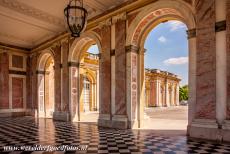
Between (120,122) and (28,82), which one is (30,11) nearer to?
(120,122)

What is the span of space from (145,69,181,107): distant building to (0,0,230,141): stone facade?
69.0 feet

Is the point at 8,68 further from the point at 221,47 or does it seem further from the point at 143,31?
the point at 221,47

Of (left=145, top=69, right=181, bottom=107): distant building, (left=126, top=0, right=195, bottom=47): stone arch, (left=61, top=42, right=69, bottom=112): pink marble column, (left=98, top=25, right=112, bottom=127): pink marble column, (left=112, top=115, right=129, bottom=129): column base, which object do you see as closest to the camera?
(left=126, top=0, right=195, bottom=47): stone arch

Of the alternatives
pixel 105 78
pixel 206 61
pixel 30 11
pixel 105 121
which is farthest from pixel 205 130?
pixel 30 11

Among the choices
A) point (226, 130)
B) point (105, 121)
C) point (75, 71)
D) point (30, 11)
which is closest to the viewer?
point (226, 130)

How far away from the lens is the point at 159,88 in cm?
3622

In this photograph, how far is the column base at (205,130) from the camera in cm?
683

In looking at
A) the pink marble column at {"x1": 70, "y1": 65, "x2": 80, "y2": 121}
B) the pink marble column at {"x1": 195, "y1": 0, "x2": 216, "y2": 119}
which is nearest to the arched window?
the pink marble column at {"x1": 70, "y1": 65, "x2": 80, "y2": 121}

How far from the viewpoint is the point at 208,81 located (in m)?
7.20

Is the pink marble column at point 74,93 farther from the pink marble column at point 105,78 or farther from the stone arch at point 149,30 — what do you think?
the stone arch at point 149,30

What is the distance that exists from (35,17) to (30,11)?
0.74 m

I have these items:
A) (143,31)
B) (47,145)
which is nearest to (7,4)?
(143,31)

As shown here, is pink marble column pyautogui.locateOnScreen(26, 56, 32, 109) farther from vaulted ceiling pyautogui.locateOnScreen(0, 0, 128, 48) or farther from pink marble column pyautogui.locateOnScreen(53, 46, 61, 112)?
pink marble column pyautogui.locateOnScreen(53, 46, 61, 112)

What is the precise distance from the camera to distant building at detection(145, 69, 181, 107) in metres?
35.3
